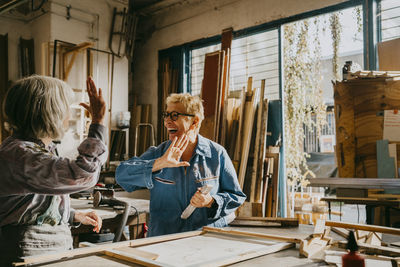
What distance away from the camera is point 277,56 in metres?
5.35

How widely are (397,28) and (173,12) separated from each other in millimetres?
3878

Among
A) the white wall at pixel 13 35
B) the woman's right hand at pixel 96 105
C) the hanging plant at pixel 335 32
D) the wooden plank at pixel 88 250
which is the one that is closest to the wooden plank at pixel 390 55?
the hanging plant at pixel 335 32

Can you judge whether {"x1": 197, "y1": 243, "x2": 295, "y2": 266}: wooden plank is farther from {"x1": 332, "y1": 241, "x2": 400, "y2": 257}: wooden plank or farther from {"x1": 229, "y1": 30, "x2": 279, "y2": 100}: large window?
{"x1": 229, "y1": 30, "x2": 279, "y2": 100}: large window

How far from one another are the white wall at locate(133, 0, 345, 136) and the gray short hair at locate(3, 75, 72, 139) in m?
4.34

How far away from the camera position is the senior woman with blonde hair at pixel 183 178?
2.05 meters

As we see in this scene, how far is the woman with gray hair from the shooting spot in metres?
1.33

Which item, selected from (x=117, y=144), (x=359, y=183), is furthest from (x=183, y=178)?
(x=117, y=144)

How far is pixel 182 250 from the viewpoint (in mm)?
1438

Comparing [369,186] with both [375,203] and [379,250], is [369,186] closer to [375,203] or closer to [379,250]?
[375,203]

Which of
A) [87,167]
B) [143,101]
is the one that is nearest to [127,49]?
[143,101]

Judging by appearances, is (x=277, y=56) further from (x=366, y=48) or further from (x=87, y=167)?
(x=87, y=167)

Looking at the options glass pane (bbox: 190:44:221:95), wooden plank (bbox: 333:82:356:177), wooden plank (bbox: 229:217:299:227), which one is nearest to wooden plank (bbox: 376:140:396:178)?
wooden plank (bbox: 333:82:356:177)

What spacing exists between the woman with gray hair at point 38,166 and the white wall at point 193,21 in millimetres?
4331

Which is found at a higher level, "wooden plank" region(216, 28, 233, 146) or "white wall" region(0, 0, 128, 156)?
"white wall" region(0, 0, 128, 156)
